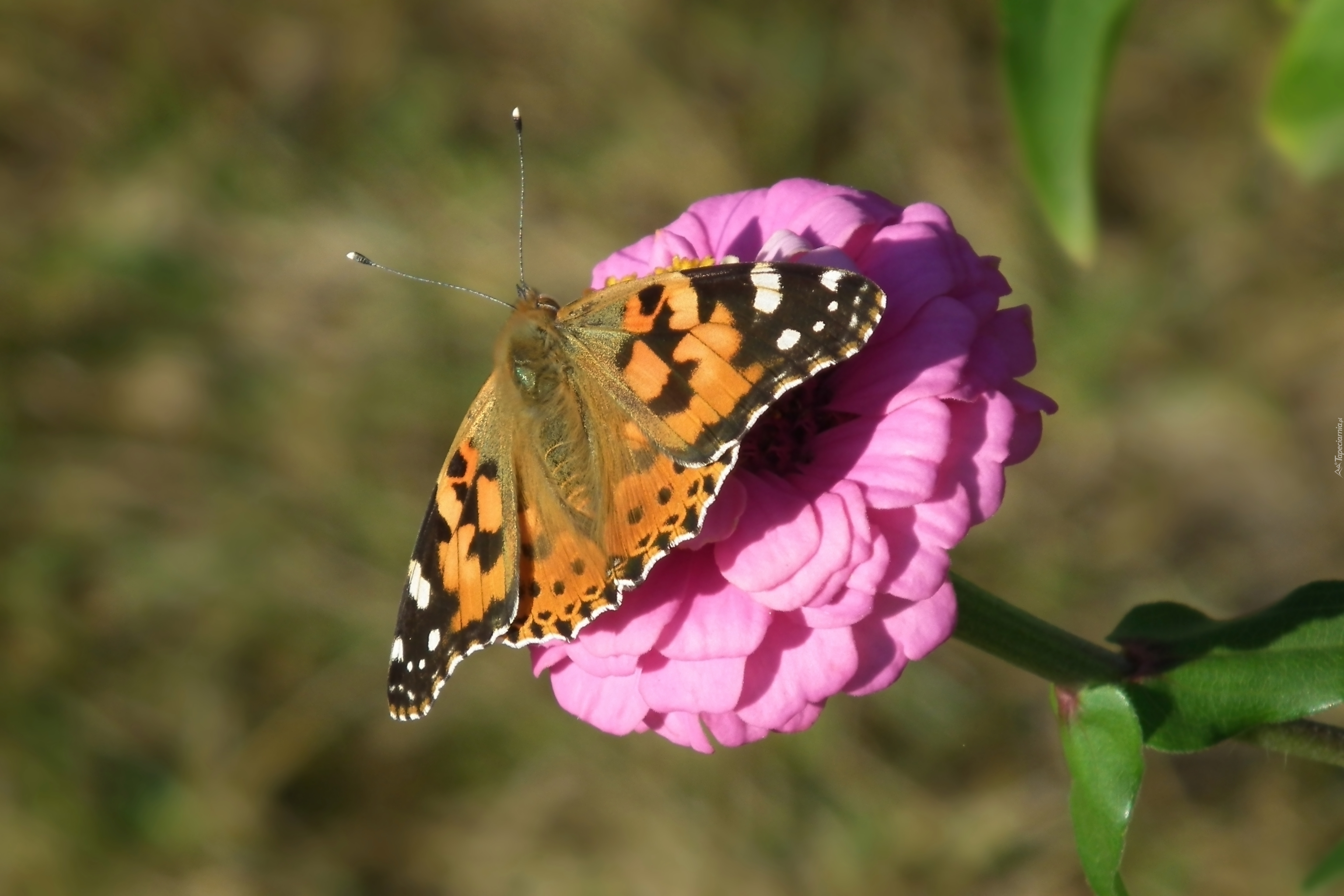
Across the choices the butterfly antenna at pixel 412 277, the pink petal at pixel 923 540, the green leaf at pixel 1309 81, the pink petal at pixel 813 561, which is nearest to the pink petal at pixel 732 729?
the pink petal at pixel 813 561

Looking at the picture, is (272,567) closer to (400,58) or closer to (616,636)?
(400,58)

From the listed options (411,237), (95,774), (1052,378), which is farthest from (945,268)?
(95,774)

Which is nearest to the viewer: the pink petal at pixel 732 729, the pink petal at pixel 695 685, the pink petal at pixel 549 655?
the pink petal at pixel 695 685

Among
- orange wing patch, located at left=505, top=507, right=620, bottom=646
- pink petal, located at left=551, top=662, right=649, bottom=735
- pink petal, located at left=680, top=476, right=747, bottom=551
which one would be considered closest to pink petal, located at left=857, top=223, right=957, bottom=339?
pink petal, located at left=680, top=476, right=747, bottom=551

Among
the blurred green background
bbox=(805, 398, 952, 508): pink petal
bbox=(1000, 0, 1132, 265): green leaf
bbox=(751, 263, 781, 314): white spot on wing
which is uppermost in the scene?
bbox=(1000, 0, 1132, 265): green leaf

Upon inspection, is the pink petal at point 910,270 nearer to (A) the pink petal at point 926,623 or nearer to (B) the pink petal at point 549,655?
(A) the pink petal at point 926,623

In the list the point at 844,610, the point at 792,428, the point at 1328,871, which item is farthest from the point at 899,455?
the point at 1328,871

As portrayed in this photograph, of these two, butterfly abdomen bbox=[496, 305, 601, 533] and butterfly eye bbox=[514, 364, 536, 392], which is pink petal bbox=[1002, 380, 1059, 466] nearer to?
butterfly abdomen bbox=[496, 305, 601, 533]
